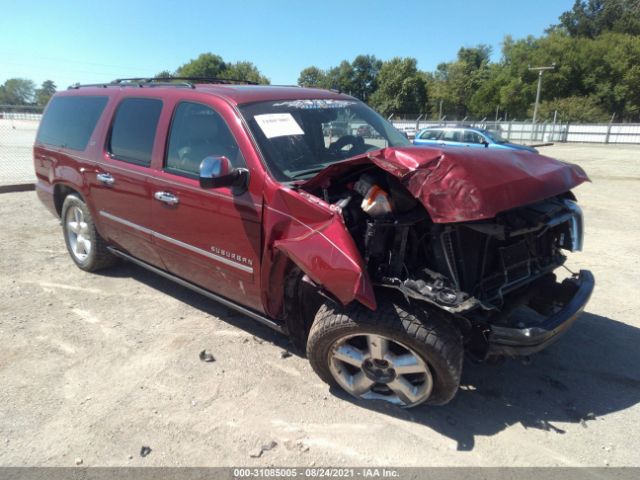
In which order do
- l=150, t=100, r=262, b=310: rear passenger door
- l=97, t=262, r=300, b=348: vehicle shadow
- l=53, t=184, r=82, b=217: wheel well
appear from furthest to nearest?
l=53, t=184, r=82, b=217: wheel well < l=97, t=262, r=300, b=348: vehicle shadow < l=150, t=100, r=262, b=310: rear passenger door

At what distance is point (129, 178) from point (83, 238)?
157 centimetres

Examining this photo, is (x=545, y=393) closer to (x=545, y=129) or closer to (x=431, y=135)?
(x=431, y=135)

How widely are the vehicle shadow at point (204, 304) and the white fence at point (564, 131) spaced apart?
110 ft

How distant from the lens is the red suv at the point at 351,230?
97.9 inches

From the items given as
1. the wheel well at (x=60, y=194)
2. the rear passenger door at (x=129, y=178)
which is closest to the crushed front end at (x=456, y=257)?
the rear passenger door at (x=129, y=178)

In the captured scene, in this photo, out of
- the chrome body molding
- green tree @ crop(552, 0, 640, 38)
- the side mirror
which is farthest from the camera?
green tree @ crop(552, 0, 640, 38)

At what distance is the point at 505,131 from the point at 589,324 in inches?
1580

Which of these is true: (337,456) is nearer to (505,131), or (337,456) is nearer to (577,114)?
(505,131)

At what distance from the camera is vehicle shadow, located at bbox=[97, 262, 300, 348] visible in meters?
3.73

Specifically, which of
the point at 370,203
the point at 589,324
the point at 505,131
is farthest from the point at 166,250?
the point at 505,131

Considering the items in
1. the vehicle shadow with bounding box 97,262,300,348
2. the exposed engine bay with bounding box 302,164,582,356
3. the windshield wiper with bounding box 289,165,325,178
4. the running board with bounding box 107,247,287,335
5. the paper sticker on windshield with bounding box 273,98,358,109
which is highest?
the paper sticker on windshield with bounding box 273,98,358,109

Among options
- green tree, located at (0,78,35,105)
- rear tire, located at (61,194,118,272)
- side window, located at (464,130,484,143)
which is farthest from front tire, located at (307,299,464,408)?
green tree, located at (0,78,35,105)

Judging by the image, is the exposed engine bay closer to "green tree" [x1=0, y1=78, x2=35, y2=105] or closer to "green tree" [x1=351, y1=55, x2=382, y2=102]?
"green tree" [x1=351, y1=55, x2=382, y2=102]

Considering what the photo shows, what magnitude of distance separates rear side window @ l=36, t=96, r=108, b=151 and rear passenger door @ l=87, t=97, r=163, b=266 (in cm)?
42
